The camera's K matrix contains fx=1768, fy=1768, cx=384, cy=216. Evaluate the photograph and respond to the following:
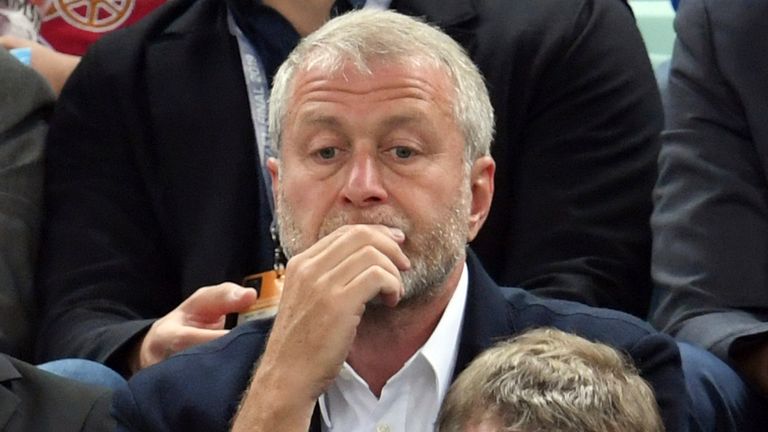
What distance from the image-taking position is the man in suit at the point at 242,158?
2.64m

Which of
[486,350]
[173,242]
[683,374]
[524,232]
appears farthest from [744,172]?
[173,242]

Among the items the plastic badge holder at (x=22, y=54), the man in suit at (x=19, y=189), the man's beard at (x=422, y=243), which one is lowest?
the man in suit at (x=19, y=189)

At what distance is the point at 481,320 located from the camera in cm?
210

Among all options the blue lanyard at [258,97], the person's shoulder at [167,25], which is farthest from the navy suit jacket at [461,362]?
the person's shoulder at [167,25]

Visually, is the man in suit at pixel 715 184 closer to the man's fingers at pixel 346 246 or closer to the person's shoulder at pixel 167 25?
the man's fingers at pixel 346 246

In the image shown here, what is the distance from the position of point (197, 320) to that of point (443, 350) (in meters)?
0.45

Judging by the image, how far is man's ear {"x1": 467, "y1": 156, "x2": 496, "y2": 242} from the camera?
7.17 feet

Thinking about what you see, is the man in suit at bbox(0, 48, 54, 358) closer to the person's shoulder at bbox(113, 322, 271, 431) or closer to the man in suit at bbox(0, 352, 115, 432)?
the man in suit at bbox(0, 352, 115, 432)

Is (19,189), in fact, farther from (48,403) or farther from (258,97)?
(48,403)

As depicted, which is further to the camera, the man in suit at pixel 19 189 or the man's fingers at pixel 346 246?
the man in suit at pixel 19 189

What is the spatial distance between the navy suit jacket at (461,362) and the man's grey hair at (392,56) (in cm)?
19

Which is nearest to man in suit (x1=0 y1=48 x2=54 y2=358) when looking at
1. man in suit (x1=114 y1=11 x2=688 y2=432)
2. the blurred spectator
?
the blurred spectator

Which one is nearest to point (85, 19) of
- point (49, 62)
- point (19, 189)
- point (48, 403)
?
point (49, 62)

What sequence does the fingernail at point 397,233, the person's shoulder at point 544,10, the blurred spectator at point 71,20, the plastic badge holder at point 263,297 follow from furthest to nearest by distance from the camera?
the blurred spectator at point 71,20, the person's shoulder at point 544,10, the plastic badge holder at point 263,297, the fingernail at point 397,233
